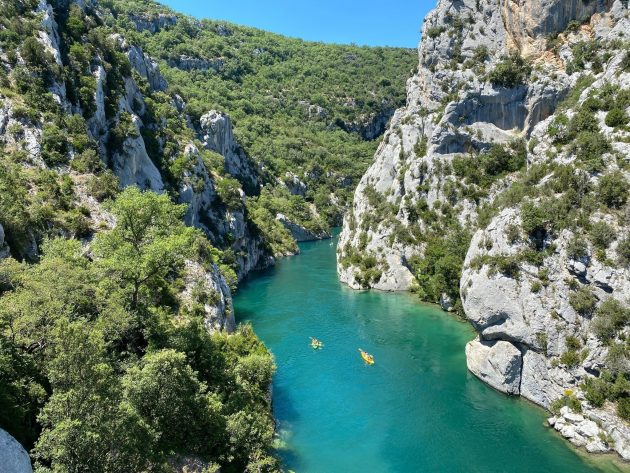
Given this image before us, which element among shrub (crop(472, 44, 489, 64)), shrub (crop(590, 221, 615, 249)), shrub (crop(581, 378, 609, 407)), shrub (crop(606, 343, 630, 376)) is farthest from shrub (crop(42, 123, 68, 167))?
shrub (crop(472, 44, 489, 64))

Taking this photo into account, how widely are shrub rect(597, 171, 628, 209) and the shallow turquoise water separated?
14.6 meters

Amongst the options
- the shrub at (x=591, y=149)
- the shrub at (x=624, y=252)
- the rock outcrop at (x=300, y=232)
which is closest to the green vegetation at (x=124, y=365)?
the shrub at (x=624, y=252)

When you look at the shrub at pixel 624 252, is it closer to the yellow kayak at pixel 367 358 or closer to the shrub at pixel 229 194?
the yellow kayak at pixel 367 358

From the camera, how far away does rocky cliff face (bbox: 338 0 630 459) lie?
92.0 feet

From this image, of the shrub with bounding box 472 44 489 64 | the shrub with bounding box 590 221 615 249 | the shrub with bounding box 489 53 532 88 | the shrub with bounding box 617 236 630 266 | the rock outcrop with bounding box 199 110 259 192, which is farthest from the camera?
the rock outcrop with bounding box 199 110 259 192

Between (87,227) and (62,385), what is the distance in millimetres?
23435

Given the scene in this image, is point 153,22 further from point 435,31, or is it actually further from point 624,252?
point 624,252

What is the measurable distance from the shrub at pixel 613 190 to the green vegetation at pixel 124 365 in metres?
24.9

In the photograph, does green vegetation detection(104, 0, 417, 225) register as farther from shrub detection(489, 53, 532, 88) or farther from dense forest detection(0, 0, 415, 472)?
shrub detection(489, 53, 532, 88)

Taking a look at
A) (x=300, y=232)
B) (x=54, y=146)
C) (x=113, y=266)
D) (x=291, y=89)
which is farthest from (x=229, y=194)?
(x=291, y=89)

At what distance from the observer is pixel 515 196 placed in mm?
34219

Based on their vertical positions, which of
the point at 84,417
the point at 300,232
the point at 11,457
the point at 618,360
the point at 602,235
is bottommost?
the point at 300,232

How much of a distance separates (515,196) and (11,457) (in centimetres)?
3422

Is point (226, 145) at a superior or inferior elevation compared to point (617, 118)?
superior
